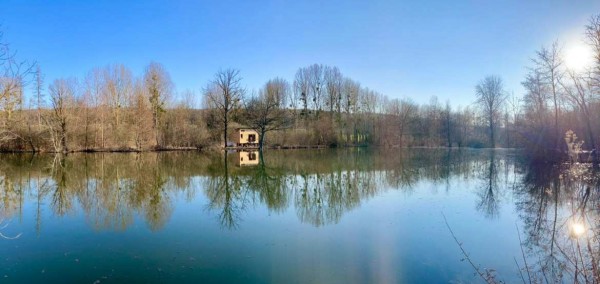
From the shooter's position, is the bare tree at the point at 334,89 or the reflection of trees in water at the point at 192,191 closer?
the reflection of trees in water at the point at 192,191

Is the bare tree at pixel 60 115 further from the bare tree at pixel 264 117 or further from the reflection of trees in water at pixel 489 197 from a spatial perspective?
the reflection of trees in water at pixel 489 197

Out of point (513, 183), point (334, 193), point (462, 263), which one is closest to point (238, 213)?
point (334, 193)

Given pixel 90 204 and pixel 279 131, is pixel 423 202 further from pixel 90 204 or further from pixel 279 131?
pixel 279 131

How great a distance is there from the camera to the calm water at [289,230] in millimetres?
4613

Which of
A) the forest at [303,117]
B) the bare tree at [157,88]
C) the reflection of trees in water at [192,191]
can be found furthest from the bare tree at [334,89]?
the reflection of trees in water at [192,191]

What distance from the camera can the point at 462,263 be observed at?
498 centimetres

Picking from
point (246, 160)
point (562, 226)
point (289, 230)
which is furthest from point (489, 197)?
point (246, 160)

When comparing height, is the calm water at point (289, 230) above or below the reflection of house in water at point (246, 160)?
below

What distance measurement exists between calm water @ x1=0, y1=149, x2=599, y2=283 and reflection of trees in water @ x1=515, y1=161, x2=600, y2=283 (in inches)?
1.5

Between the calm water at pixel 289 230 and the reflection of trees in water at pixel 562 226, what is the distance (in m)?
0.04

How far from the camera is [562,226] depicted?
692 cm

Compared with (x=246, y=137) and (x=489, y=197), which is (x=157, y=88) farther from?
(x=489, y=197)

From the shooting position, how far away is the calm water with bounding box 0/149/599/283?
461 centimetres

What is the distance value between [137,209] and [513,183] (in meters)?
13.2
